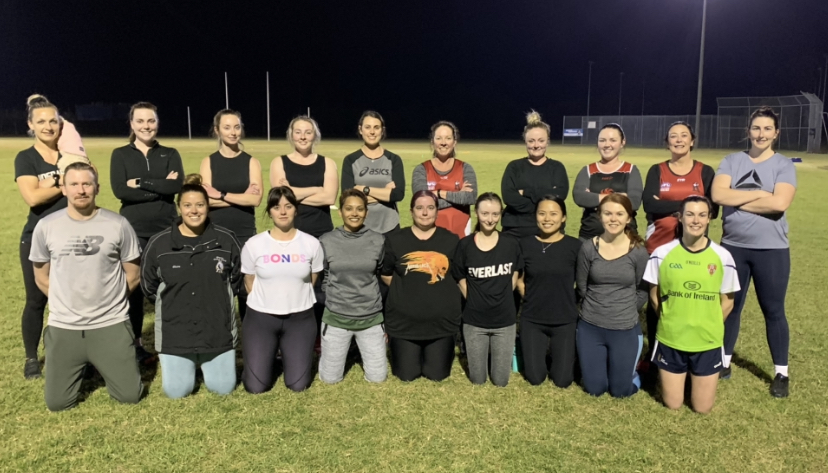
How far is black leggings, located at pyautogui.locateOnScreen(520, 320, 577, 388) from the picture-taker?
457cm

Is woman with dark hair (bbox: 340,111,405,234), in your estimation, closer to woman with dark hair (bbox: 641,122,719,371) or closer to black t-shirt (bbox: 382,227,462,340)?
black t-shirt (bbox: 382,227,462,340)

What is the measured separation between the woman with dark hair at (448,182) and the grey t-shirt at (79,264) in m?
2.42

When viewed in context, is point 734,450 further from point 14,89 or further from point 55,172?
point 14,89

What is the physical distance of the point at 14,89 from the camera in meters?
68.6

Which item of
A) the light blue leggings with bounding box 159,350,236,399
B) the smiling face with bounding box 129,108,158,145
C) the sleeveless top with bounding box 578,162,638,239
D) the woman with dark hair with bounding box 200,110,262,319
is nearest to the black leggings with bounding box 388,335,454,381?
the light blue leggings with bounding box 159,350,236,399

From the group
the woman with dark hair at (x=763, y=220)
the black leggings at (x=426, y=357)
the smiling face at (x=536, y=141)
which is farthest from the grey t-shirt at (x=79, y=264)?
the woman with dark hair at (x=763, y=220)

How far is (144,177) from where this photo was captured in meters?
4.75

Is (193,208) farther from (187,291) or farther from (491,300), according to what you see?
(491,300)

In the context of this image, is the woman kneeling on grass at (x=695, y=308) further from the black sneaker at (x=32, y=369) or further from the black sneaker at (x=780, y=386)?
the black sneaker at (x=32, y=369)

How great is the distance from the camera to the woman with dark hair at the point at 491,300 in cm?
461

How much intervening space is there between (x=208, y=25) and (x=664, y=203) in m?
83.1

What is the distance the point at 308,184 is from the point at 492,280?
176cm

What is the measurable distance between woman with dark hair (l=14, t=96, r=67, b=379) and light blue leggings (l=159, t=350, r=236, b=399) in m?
1.18

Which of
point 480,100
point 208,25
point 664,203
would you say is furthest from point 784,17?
point 664,203
